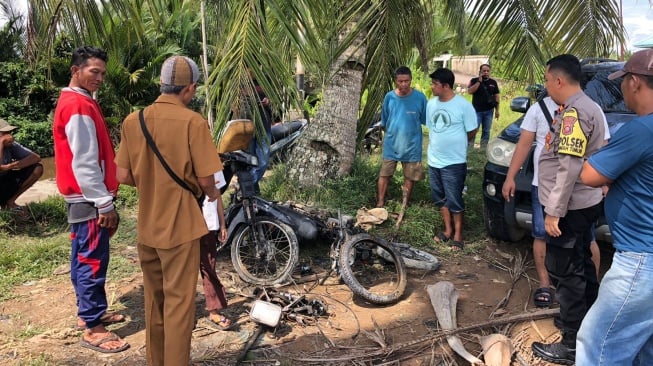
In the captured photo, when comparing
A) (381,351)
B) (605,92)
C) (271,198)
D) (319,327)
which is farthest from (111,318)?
(605,92)

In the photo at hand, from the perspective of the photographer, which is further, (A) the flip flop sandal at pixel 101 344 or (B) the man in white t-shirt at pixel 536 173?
(B) the man in white t-shirt at pixel 536 173

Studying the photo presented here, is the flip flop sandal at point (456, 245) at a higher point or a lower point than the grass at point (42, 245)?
lower

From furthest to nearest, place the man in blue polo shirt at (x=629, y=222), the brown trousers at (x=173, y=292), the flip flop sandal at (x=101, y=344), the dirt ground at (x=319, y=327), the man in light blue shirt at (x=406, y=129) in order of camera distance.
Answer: the man in light blue shirt at (x=406, y=129) < the flip flop sandal at (x=101, y=344) < the dirt ground at (x=319, y=327) < the brown trousers at (x=173, y=292) < the man in blue polo shirt at (x=629, y=222)

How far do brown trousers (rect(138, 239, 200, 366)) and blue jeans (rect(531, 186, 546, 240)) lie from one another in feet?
8.47

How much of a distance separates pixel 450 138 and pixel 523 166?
87 cm

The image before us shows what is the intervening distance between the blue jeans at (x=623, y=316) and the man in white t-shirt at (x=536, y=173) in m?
1.40

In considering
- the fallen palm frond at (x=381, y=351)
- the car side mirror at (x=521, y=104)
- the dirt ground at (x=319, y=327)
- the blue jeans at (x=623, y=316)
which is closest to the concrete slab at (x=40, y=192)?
the dirt ground at (x=319, y=327)

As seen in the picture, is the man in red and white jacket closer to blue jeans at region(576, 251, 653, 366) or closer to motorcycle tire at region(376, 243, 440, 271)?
motorcycle tire at region(376, 243, 440, 271)

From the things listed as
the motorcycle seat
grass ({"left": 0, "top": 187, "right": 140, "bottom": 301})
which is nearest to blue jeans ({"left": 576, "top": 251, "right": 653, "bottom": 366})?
the motorcycle seat

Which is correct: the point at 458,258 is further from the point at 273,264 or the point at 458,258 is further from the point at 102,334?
the point at 102,334

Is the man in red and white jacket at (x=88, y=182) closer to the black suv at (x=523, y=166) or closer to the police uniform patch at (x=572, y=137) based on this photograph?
the police uniform patch at (x=572, y=137)

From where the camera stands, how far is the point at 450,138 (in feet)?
16.6

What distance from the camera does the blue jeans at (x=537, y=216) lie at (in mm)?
3912

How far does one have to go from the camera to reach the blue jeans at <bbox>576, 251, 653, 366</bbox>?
230 cm
